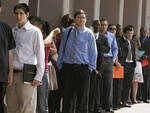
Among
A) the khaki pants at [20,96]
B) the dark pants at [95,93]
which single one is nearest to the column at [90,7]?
the dark pants at [95,93]

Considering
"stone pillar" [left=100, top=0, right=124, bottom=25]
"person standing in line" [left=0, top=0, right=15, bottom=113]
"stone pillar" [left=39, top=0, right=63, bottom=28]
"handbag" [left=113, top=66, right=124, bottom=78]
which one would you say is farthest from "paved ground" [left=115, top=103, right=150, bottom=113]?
"person standing in line" [left=0, top=0, right=15, bottom=113]

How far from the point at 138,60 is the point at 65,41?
17.4 feet

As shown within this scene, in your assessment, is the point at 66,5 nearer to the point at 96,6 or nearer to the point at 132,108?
the point at 96,6

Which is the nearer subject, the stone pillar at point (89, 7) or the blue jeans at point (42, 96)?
the blue jeans at point (42, 96)

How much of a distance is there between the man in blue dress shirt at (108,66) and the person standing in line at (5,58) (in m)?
4.33

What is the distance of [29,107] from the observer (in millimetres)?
6238

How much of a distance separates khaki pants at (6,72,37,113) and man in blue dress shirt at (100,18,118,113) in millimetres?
3908

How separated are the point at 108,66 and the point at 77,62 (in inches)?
95.0

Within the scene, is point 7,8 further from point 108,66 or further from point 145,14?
point 145,14

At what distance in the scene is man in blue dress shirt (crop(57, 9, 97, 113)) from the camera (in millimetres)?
7770

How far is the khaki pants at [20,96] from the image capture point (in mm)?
6184

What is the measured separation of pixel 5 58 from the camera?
18.5 feet

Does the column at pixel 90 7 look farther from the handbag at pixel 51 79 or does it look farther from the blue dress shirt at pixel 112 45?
the handbag at pixel 51 79

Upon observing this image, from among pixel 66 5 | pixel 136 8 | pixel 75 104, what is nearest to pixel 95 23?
pixel 66 5
